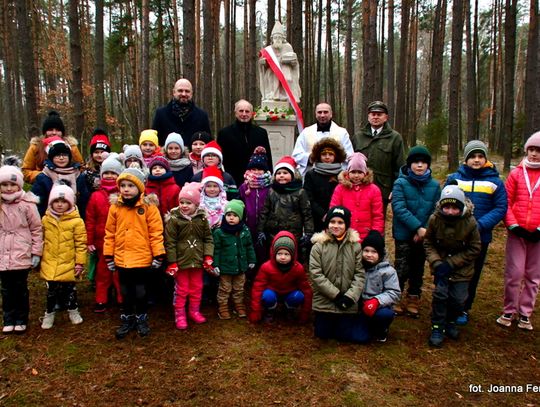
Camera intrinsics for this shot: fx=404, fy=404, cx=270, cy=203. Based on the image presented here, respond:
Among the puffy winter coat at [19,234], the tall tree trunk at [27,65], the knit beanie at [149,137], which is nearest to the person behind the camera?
the puffy winter coat at [19,234]

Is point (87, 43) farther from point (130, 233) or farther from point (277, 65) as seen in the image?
point (130, 233)

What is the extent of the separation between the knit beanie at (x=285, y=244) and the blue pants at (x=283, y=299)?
0.41 meters

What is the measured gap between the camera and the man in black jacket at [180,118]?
5.30 meters

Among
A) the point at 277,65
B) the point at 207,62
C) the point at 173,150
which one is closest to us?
the point at 173,150

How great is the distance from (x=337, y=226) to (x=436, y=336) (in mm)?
1368

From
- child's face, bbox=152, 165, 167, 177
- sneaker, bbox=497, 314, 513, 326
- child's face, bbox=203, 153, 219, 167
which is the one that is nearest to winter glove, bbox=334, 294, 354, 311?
sneaker, bbox=497, 314, 513, 326

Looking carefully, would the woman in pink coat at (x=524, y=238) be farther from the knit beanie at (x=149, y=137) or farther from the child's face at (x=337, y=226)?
the knit beanie at (x=149, y=137)

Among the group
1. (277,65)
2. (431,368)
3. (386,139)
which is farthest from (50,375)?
(277,65)

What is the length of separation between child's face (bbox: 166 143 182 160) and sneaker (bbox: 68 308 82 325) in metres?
1.90

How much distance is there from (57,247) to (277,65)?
5451mm

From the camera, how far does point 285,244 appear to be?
397 centimetres

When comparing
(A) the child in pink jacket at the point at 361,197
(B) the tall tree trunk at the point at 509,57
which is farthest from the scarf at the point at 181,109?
(B) the tall tree trunk at the point at 509,57

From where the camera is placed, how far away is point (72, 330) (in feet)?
12.9

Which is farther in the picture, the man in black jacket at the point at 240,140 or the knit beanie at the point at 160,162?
the man in black jacket at the point at 240,140
